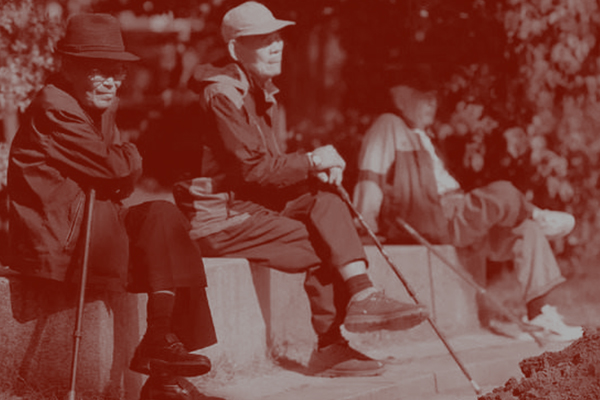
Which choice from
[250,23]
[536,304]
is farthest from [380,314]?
[536,304]

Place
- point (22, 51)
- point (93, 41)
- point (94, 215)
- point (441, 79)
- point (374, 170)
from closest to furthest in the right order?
point (94, 215), point (93, 41), point (22, 51), point (374, 170), point (441, 79)

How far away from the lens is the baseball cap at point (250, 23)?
943cm

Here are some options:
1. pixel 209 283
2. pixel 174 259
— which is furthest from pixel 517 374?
pixel 174 259

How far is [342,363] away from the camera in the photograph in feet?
30.2

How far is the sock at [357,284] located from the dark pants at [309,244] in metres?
0.10

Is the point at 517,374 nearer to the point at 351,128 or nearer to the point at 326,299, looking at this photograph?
the point at 326,299

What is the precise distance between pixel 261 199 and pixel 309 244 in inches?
16.8

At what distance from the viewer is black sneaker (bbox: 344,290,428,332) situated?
8812 millimetres

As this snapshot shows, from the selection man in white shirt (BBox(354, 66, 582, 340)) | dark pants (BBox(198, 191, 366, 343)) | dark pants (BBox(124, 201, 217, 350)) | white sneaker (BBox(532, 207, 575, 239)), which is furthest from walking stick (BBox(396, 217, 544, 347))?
dark pants (BBox(124, 201, 217, 350))

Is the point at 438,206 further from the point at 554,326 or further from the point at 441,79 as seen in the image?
the point at 441,79

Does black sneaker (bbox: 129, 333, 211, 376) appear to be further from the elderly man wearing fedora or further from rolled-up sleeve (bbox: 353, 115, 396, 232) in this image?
rolled-up sleeve (bbox: 353, 115, 396, 232)

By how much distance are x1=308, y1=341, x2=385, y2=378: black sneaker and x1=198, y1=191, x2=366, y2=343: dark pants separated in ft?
0.22

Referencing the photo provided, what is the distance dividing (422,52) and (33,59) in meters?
2.72

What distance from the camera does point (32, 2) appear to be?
1057 cm
